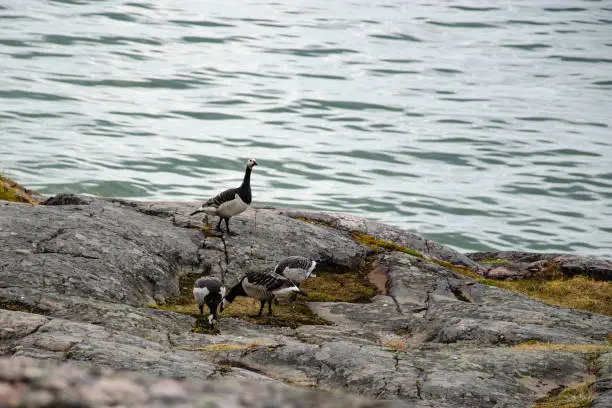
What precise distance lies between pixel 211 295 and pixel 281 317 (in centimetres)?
174

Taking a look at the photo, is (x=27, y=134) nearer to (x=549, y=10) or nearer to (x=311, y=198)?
(x=311, y=198)

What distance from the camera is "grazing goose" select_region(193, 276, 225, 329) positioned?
14742mm

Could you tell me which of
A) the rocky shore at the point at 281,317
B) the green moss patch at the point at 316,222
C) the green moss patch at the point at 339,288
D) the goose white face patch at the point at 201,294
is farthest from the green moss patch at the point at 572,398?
the green moss patch at the point at 316,222

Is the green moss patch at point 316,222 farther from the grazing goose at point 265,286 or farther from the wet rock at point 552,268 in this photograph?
the grazing goose at point 265,286

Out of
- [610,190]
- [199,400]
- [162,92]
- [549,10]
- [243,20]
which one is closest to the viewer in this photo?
[199,400]

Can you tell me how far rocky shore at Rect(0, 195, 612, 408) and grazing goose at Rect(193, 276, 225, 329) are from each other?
0.28 meters

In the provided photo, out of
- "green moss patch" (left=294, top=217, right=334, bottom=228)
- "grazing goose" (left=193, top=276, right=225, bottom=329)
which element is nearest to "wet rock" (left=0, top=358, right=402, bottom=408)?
"grazing goose" (left=193, top=276, right=225, bottom=329)

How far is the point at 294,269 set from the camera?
17.0m

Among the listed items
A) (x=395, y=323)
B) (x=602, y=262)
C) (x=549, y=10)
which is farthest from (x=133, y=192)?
(x=549, y=10)

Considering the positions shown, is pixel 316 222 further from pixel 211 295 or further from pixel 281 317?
pixel 211 295

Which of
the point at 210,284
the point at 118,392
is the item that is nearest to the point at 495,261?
the point at 210,284

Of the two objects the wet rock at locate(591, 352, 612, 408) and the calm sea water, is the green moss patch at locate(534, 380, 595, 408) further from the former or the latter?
the calm sea water

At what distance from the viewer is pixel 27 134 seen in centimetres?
5044

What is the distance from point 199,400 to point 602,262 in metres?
22.4
